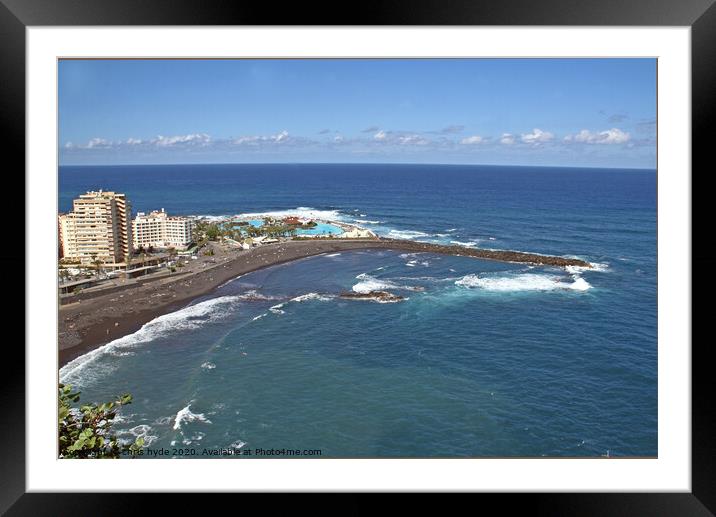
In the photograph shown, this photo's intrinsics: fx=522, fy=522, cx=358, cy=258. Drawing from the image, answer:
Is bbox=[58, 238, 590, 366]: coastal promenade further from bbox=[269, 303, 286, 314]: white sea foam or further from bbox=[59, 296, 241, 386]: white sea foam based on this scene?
bbox=[269, 303, 286, 314]: white sea foam

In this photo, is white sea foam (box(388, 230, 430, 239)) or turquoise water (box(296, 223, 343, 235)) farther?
white sea foam (box(388, 230, 430, 239))

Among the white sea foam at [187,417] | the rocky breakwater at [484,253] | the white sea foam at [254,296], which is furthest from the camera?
the rocky breakwater at [484,253]

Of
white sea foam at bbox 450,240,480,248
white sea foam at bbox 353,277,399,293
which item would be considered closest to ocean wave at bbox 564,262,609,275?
white sea foam at bbox 450,240,480,248

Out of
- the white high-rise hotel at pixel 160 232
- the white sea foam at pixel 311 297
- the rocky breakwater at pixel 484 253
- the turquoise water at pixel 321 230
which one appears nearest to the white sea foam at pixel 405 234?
the rocky breakwater at pixel 484 253

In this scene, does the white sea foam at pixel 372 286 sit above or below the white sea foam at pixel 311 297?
above

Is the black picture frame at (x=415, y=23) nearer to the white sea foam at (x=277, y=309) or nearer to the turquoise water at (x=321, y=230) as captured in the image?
the white sea foam at (x=277, y=309)
